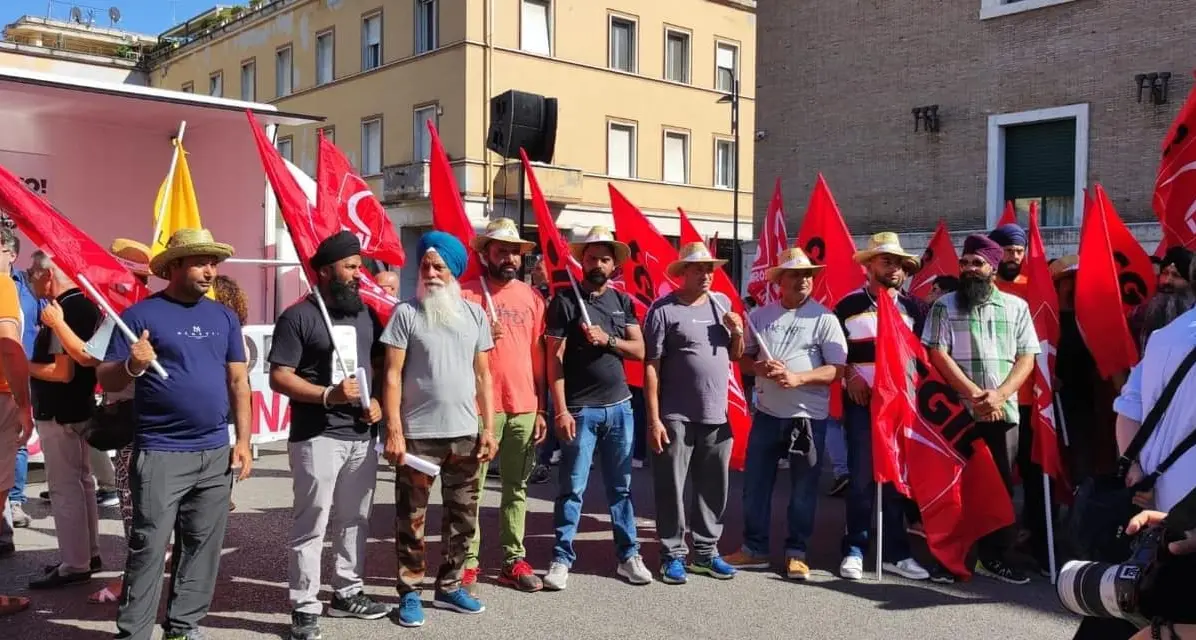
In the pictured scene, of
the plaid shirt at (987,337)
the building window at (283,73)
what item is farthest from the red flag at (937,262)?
the building window at (283,73)

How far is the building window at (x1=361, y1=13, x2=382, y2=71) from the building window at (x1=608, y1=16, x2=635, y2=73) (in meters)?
6.86

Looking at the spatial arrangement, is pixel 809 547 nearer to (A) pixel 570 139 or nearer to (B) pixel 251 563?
(B) pixel 251 563

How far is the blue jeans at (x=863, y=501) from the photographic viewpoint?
20.3 ft

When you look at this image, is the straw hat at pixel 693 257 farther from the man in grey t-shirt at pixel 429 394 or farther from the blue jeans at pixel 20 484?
the blue jeans at pixel 20 484

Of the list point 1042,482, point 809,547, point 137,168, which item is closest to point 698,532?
point 809,547

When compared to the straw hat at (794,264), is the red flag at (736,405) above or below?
below

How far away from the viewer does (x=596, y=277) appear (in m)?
5.98

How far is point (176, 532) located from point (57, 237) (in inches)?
59.4

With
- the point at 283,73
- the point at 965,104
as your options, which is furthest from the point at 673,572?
the point at 283,73

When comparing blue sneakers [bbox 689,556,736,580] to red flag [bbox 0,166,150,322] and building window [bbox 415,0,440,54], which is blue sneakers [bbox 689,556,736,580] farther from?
building window [bbox 415,0,440,54]

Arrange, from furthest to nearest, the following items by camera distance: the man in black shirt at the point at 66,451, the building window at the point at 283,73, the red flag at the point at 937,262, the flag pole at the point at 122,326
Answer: the building window at the point at 283,73 → the red flag at the point at 937,262 → the man in black shirt at the point at 66,451 → the flag pole at the point at 122,326

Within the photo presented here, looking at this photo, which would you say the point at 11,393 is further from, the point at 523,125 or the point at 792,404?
the point at 523,125

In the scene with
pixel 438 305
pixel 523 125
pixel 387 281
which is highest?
pixel 523 125

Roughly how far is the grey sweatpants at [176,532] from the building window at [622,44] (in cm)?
2703
